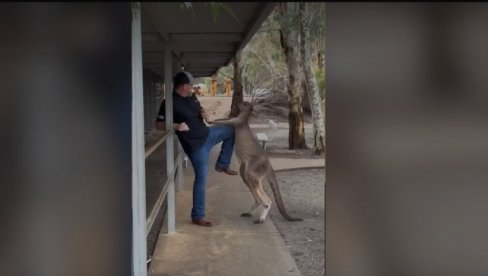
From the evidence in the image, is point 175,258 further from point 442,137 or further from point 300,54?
point 300,54

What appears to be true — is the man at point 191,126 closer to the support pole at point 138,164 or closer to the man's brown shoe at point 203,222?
the man's brown shoe at point 203,222

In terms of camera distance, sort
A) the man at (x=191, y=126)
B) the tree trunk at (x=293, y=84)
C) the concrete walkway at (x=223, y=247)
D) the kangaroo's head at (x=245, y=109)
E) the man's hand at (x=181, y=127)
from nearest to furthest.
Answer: the concrete walkway at (x=223, y=247) < the man's hand at (x=181, y=127) < the man at (x=191, y=126) < the kangaroo's head at (x=245, y=109) < the tree trunk at (x=293, y=84)

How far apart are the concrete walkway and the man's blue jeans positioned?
300mm

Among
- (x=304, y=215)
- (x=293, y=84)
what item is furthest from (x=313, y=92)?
(x=304, y=215)

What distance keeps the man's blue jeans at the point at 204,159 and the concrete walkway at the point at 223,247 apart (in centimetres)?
30

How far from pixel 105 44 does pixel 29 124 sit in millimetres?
475

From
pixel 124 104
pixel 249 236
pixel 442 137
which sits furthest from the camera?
pixel 249 236

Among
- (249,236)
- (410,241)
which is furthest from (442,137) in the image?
(249,236)

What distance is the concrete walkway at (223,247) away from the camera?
19.3ft

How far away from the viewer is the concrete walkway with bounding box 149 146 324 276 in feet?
19.3

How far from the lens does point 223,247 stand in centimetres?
674

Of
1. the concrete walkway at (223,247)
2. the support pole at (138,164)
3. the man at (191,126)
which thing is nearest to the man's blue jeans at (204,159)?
the man at (191,126)

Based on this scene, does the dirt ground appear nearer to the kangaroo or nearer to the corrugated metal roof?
the kangaroo

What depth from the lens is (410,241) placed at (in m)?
2.58
